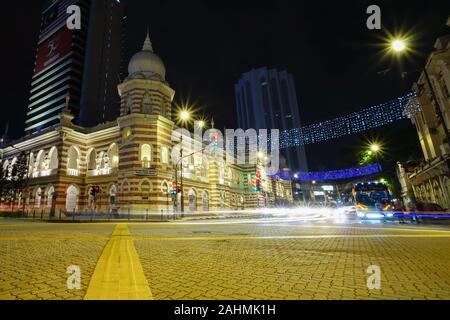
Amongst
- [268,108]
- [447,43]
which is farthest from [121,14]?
[447,43]

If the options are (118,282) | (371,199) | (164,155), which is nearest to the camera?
(118,282)

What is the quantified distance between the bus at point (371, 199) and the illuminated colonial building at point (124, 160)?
18151 mm

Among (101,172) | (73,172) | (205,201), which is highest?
(73,172)

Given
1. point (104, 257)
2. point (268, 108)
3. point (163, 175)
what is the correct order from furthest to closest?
point (268, 108)
point (163, 175)
point (104, 257)

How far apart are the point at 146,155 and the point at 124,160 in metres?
2.32

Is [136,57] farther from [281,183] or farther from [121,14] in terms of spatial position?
[121,14]

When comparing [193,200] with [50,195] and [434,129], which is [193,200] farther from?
[434,129]

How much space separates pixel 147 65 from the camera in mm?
31250

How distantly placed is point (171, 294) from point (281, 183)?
233 ft

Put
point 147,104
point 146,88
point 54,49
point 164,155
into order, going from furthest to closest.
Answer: point 54,49
point 146,88
point 147,104
point 164,155

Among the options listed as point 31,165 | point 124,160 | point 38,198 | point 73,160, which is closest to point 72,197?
point 73,160

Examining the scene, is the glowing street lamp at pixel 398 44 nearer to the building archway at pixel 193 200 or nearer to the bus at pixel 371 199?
the bus at pixel 371 199

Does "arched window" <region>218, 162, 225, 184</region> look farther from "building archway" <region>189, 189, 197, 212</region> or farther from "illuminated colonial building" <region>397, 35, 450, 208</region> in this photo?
"illuminated colonial building" <region>397, 35, 450, 208</region>
